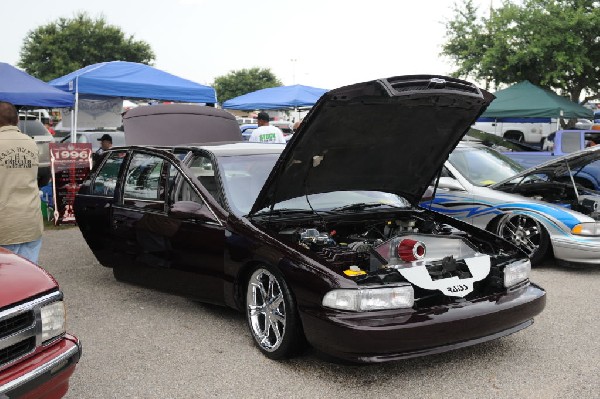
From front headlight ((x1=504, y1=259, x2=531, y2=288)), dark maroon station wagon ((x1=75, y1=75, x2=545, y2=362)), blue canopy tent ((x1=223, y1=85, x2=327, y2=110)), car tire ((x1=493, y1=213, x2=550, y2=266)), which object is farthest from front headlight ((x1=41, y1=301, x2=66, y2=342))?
blue canopy tent ((x1=223, y1=85, x2=327, y2=110))

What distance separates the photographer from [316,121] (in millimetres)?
3748

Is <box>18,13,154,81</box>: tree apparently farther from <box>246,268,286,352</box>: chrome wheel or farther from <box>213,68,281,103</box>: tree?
<box>246,268,286,352</box>: chrome wheel

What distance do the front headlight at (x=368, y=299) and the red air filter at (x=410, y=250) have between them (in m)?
0.43

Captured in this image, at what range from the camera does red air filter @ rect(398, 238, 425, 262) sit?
378 centimetres

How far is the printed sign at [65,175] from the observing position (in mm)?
9423

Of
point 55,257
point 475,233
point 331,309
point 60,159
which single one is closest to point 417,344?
point 331,309

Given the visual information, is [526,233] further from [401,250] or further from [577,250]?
[401,250]

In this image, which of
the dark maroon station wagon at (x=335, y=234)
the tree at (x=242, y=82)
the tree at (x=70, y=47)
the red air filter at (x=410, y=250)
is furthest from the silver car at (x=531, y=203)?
the tree at (x=242, y=82)

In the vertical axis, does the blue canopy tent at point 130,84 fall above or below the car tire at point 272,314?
above

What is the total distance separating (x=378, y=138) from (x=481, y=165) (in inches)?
151

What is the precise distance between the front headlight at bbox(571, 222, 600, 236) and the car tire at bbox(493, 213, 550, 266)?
1.04ft

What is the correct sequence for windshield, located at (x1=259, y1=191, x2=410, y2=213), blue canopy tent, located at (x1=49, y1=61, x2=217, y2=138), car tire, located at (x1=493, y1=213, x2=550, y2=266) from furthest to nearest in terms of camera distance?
blue canopy tent, located at (x1=49, y1=61, x2=217, y2=138)
car tire, located at (x1=493, y1=213, x2=550, y2=266)
windshield, located at (x1=259, y1=191, x2=410, y2=213)

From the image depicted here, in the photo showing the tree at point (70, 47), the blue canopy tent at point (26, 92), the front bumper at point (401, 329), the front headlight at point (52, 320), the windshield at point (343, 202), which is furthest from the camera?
the tree at point (70, 47)

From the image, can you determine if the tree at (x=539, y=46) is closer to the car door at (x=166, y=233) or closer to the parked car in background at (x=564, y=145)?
the parked car in background at (x=564, y=145)
